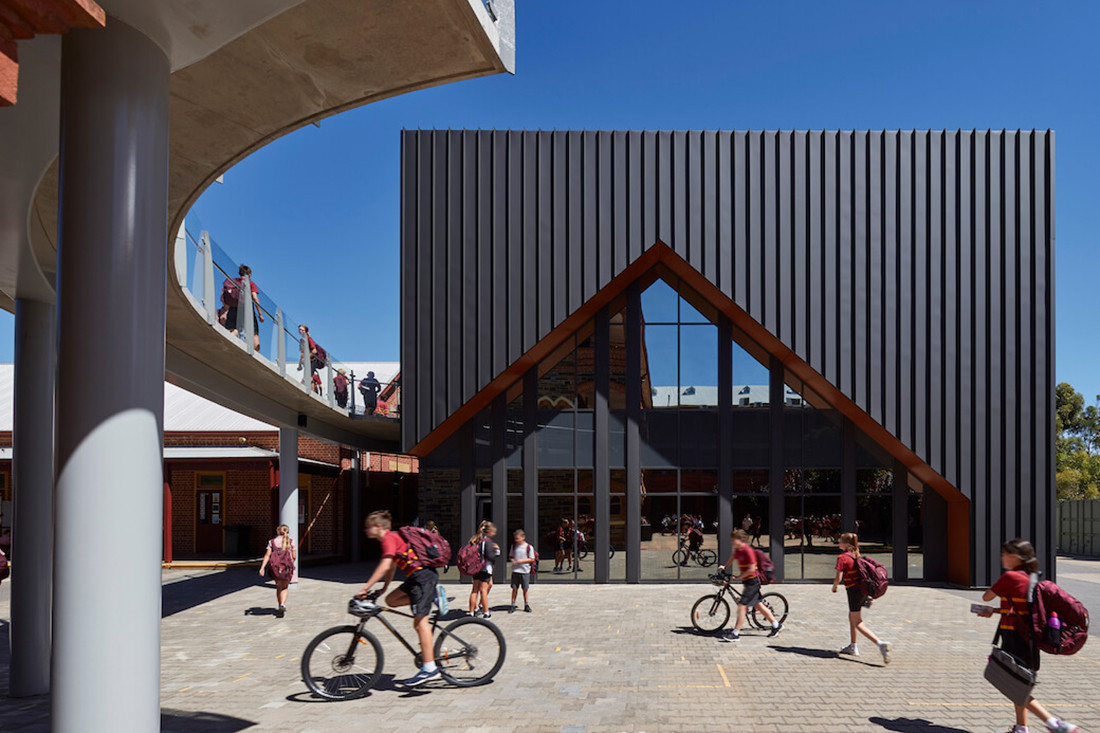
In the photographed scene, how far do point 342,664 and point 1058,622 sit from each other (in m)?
6.29

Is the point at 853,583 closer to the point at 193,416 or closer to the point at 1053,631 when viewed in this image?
the point at 1053,631

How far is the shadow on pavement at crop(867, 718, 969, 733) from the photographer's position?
6953 mm

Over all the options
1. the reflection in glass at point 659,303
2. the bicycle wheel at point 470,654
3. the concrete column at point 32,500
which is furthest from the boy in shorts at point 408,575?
the reflection in glass at point 659,303

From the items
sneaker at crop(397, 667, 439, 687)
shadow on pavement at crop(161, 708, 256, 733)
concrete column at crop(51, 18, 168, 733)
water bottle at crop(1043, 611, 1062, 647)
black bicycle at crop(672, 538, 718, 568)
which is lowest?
black bicycle at crop(672, 538, 718, 568)

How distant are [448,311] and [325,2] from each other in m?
14.5

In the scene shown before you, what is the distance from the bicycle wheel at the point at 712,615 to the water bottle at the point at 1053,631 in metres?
5.72

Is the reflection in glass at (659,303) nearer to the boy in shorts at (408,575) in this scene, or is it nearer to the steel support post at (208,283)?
the steel support post at (208,283)

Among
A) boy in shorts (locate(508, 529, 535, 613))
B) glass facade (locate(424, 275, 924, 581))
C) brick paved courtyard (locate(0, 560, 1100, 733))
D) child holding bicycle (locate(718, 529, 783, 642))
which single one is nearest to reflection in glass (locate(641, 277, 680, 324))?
glass facade (locate(424, 275, 924, 581))

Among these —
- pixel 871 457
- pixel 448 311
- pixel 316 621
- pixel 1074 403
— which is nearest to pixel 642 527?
pixel 871 457

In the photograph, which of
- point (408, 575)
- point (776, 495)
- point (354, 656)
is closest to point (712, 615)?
point (408, 575)

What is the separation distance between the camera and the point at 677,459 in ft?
64.1

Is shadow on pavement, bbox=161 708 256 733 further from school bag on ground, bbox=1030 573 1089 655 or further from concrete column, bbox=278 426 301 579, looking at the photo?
concrete column, bbox=278 426 301 579

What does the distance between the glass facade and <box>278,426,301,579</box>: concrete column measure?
395 centimetres

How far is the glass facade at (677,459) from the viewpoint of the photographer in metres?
19.2
